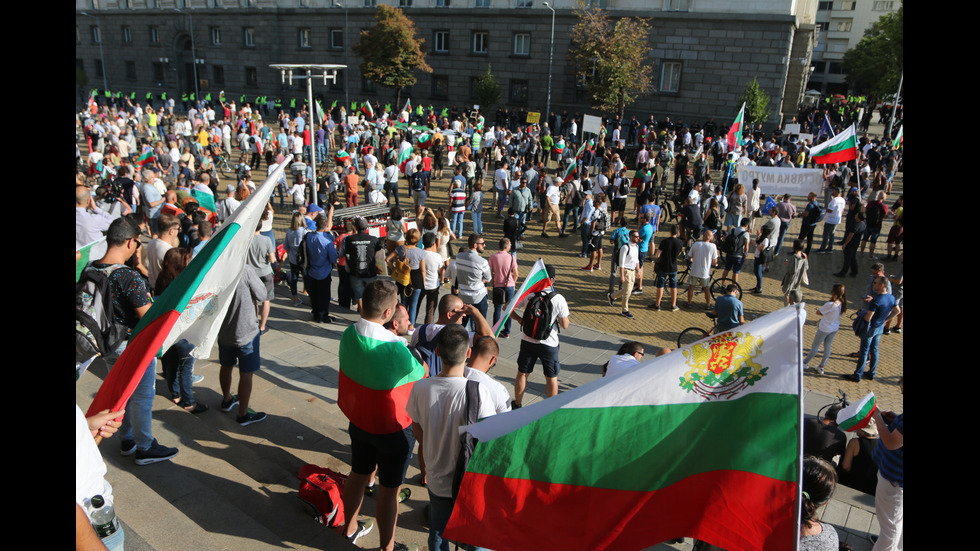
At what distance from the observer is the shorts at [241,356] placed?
18.7 ft

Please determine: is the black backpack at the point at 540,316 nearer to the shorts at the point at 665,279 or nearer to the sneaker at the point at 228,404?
the sneaker at the point at 228,404

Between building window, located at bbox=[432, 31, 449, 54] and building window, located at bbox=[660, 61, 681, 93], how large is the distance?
14.9 meters

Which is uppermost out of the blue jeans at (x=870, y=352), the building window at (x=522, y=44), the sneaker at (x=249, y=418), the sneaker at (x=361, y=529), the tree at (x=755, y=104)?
the building window at (x=522, y=44)

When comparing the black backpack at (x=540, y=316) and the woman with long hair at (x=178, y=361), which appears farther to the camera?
the black backpack at (x=540, y=316)

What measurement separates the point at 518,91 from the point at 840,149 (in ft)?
91.5

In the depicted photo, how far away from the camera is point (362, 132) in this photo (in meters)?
27.4

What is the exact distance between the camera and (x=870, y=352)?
9609 mm

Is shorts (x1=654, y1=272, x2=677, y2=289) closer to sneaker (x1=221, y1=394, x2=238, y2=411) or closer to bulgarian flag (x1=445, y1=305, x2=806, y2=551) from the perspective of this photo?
sneaker (x1=221, y1=394, x2=238, y2=411)

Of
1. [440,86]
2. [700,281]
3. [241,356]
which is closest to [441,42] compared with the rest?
[440,86]

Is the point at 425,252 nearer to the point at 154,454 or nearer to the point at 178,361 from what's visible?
the point at 178,361

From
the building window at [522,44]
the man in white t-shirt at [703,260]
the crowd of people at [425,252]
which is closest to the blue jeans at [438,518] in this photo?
the crowd of people at [425,252]

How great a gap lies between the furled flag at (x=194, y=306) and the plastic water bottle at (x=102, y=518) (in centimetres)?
52
